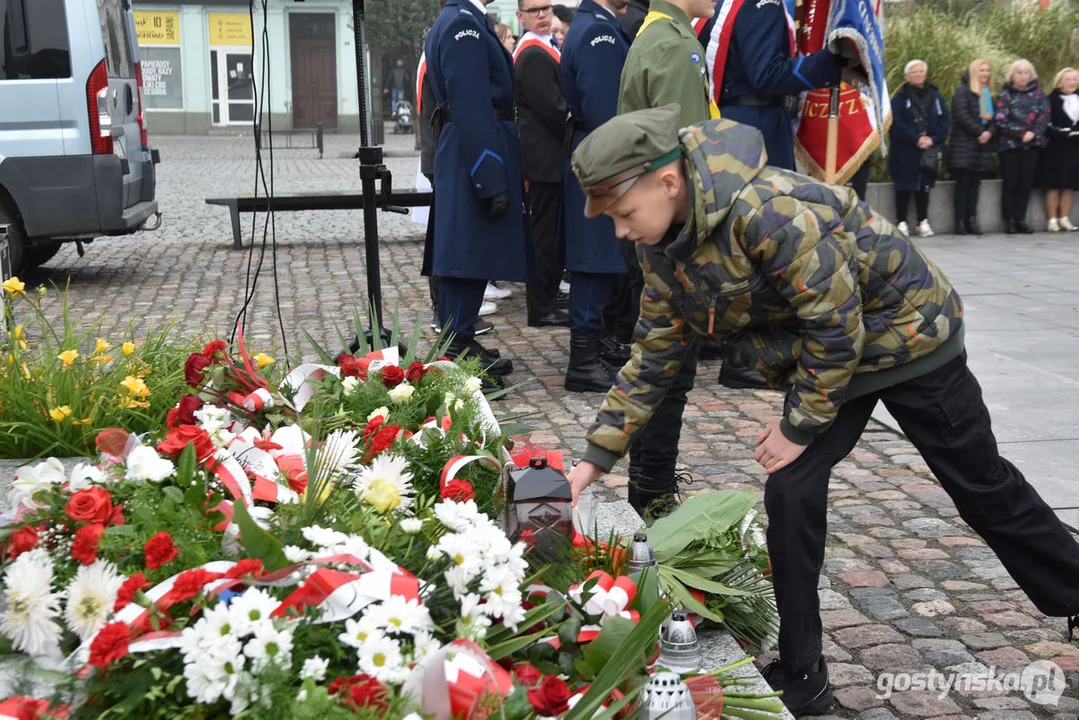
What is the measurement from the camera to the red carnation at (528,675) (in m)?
2.24

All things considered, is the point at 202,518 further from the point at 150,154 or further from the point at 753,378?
the point at 150,154

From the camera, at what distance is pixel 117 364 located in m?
4.21

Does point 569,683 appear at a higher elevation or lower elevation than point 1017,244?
higher

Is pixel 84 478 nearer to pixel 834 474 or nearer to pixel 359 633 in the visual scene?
pixel 359 633

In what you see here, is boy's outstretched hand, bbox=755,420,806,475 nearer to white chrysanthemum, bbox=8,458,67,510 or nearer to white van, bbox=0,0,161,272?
white chrysanthemum, bbox=8,458,67,510

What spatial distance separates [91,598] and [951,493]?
2.09 metres

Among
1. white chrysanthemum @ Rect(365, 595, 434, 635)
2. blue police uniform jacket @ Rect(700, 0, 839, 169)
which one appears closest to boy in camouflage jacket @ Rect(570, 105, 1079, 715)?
white chrysanthemum @ Rect(365, 595, 434, 635)

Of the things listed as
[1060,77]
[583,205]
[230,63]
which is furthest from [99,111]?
[230,63]

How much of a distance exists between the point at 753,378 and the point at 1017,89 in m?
8.23

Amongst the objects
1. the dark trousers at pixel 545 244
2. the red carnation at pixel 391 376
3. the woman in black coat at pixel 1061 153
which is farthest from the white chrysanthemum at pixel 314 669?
the woman in black coat at pixel 1061 153

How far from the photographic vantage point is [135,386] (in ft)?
12.5

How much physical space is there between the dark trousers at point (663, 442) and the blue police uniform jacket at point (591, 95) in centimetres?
211

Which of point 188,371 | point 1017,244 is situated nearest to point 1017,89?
point 1017,244

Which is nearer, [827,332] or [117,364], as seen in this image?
[827,332]
